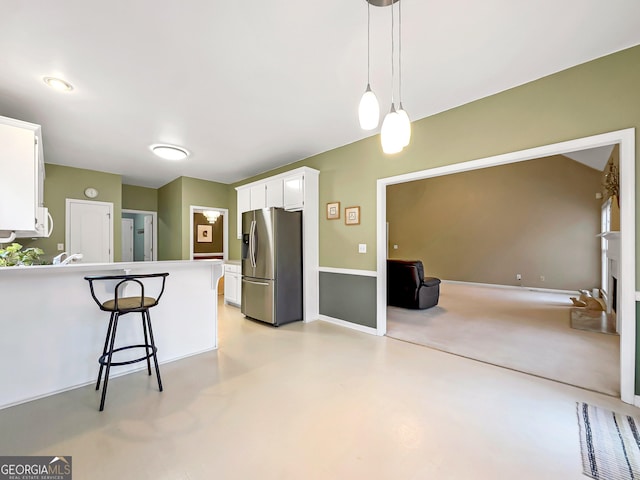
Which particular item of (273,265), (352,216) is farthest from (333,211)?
(273,265)

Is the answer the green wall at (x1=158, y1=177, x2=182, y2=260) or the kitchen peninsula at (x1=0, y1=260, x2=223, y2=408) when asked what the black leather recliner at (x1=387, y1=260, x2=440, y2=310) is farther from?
the green wall at (x1=158, y1=177, x2=182, y2=260)

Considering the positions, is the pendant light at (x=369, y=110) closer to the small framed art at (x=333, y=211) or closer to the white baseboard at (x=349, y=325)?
the small framed art at (x=333, y=211)

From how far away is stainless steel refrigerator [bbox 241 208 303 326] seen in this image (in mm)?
3965

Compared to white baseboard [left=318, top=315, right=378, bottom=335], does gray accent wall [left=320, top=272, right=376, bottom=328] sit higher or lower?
higher

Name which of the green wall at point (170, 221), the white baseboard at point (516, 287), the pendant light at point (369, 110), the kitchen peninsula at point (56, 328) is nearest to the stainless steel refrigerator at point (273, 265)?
the kitchen peninsula at point (56, 328)

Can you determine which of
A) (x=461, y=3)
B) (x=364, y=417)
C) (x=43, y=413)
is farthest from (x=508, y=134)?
(x=43, y=413)

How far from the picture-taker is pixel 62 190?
4.89 m

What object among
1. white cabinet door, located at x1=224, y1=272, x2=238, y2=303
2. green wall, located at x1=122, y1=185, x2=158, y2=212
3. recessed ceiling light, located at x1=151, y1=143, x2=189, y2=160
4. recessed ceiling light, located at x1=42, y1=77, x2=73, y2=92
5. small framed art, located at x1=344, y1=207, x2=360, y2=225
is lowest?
white cabinet door, located at x1=224, y1=272, x2=238, y2=303

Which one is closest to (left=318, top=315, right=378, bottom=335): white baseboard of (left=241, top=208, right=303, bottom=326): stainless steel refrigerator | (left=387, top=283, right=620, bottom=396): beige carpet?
(left=387, top=283, right=620, bottom=396): beige carpet

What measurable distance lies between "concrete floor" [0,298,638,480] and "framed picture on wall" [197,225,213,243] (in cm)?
475

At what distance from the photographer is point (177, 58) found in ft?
7.00

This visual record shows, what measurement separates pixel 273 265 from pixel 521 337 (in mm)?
3428

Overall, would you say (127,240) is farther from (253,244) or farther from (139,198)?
(253,244)

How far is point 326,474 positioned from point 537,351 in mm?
2897
